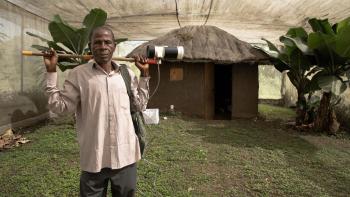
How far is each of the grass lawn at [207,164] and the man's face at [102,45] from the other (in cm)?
213

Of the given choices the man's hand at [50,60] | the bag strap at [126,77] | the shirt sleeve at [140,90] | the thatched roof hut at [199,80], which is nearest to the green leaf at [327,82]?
the thatched roof hut at [199,80]

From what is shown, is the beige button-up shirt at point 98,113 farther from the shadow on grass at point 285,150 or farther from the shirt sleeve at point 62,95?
the shadow on grass at point 285,150

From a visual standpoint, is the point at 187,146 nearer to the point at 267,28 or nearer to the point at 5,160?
the point at 5,160

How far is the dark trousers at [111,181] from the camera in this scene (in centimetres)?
221

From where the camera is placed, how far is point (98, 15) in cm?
680

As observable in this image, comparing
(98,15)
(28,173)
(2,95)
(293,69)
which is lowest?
(28,173)

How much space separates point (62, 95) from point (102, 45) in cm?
43

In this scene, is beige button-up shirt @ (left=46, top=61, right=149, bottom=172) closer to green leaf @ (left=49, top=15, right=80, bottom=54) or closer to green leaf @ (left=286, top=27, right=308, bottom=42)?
green leaf @ (left=49, top=15, right=80, bottom=54)

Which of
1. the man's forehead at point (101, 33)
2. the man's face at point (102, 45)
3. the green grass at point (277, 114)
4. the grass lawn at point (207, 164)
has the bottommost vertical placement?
the grass lawn at point (207, 164)

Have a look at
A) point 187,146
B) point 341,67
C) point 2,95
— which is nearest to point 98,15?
point 2,95

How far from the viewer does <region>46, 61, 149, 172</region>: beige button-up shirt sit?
2152 mm

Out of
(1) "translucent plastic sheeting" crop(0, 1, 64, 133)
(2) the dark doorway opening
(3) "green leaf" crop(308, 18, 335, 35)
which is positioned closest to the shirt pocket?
(1) "translucent plastic sheeting" crop(0, 1, 64, 133)

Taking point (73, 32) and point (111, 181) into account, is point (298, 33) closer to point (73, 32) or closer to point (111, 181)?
point (73, 32)

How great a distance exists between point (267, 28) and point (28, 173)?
7.56 m
